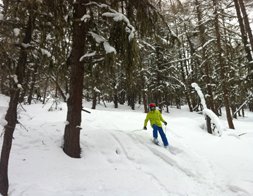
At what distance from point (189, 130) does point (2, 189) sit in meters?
9.22

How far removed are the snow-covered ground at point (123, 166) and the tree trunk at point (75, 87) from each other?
1.38 ft

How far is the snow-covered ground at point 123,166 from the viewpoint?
5418 mm

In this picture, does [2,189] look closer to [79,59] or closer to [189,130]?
[79,59]

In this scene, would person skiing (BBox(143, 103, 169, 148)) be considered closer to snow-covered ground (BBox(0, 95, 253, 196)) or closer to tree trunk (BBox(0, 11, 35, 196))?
snow-covered ground (BBox(0, 95, 253, 196))

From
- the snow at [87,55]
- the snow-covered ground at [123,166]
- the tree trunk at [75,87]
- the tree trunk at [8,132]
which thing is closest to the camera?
the tree trunk at [8,132]

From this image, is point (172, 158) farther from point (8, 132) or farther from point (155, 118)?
point (8, 132)

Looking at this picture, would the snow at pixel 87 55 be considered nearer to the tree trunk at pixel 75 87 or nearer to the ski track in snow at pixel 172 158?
the tree trunk at pixel 75 87

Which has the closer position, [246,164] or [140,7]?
[140,7]

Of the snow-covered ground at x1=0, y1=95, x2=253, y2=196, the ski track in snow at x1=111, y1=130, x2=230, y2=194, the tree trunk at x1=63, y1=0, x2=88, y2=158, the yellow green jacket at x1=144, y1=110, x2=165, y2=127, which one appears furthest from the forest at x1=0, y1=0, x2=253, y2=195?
the yellow green jacket at x1=144, y1=110, x2=165, y2=127

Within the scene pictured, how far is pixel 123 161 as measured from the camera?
7.18m

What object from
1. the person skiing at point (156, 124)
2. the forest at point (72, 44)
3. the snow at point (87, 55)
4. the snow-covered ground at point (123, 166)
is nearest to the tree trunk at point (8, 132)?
the forest at point (72, 44)

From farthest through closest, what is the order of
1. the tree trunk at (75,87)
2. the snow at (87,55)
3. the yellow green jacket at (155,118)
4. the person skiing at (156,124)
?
the yellow green jacket at (155,118) < the person skiing at (156,124) < the tree trunk at (75,87) < the snow at (87,55)

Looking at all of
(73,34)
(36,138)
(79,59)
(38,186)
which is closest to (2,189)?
(38,186)

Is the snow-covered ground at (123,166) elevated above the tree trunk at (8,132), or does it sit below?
below
